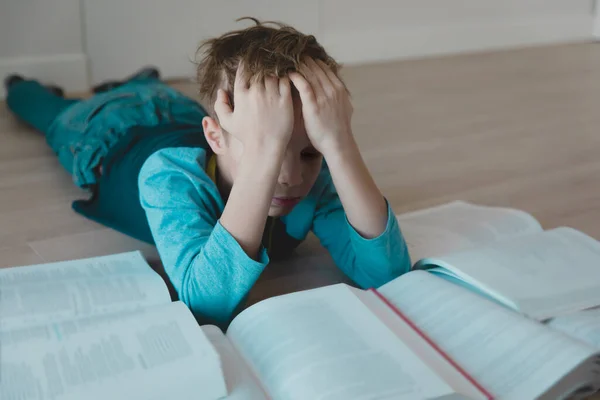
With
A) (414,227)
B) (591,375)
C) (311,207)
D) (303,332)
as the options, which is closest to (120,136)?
(311,207)

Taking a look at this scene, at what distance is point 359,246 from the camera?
41.1 inches

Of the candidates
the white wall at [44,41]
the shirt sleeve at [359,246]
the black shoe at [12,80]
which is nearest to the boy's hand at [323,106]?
the shirt sleeve at [359,246]

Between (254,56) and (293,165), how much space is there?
148 mm

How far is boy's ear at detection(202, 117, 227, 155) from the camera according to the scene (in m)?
1.04

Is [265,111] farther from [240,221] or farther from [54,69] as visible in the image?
[54,69]

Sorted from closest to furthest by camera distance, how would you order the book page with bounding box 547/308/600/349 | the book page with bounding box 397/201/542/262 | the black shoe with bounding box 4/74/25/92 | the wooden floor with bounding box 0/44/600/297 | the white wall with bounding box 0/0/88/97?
the book page with bounding box 547/308/600/349 < the book page with bounding box 397/201/542/262 < the wooden floor with bounding box 0/44/600/297 < the black shoe with bounding box 4/74/25/92 < the white wall with bounding box 0/0/88/97

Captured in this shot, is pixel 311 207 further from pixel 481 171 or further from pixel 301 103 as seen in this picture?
pixel 481 171

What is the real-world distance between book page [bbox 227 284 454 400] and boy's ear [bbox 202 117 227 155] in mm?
265

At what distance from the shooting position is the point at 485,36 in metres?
3.33

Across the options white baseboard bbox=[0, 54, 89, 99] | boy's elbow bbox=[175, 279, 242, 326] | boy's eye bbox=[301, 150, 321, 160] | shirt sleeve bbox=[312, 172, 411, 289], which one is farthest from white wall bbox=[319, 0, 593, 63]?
boy's elbow bbox=[175, 279, 242, 326]

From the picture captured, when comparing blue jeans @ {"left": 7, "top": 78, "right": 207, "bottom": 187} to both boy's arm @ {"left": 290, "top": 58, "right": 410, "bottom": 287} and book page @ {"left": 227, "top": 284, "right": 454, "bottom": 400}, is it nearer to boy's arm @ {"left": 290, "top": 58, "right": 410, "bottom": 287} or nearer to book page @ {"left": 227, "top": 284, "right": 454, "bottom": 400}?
boy's arm @ {"left": 290, "top": 58, "right": 410, "bottom": 287}

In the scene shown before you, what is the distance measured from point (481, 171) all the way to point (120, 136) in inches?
32.0

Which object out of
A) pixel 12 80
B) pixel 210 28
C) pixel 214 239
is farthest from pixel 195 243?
pixel 210 28

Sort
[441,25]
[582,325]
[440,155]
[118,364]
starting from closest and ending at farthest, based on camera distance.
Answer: [118,364] < [582,325] < [440,155] < [441,25]
